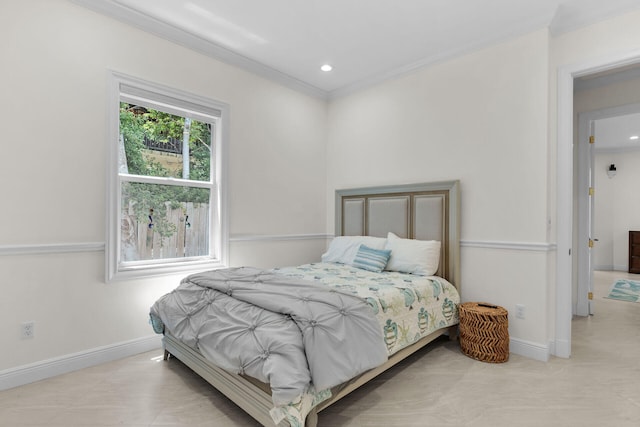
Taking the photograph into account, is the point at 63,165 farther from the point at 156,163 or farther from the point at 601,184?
the point at 601,184

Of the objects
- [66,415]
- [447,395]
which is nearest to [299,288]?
[447,395]

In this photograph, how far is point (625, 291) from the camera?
198 inches

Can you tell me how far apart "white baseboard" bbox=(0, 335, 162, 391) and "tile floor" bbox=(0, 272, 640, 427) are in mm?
61

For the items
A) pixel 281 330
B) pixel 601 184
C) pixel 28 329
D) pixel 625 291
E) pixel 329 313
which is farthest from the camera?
pixel 601 184

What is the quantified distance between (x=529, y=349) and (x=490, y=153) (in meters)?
1.73

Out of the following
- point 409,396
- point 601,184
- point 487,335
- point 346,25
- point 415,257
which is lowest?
point 409,396

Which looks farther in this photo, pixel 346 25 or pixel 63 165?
pixel 346 25

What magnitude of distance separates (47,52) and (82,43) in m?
0.25

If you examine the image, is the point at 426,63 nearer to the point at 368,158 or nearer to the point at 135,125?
the point at 368,158

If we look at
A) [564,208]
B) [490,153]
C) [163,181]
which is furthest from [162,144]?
[564,208]

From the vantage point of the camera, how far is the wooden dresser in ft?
21.9

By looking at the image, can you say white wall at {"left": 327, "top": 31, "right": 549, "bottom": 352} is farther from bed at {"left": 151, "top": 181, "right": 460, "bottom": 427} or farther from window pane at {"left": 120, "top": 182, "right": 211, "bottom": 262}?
window pane at {"left": 120, "top": 182, "right": 211, "bottom": 262}

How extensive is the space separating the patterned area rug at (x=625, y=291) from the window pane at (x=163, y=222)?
5603 millimetres

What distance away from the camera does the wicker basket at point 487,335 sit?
8.62 feet
